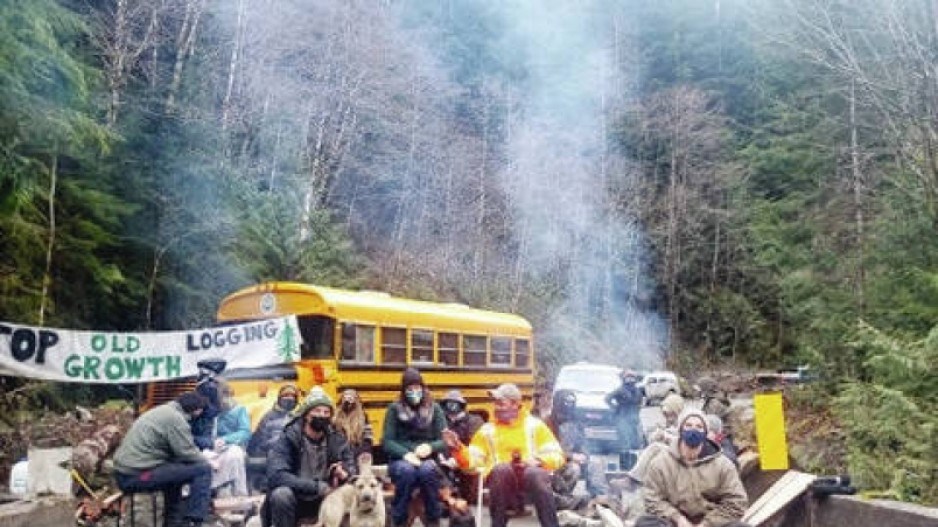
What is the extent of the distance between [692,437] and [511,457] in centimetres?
204

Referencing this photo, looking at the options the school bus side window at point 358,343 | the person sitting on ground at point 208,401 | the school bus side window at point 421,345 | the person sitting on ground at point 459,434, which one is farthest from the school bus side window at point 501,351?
the person sitting on ground at point 208,401

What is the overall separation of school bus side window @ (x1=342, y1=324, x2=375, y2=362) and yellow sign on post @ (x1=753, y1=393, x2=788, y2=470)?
19.9ft

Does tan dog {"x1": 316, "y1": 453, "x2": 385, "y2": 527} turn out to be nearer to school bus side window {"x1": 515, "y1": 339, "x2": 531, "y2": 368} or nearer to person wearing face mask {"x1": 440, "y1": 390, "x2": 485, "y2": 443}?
person wearing face mask {"x1": 440, "y1": 390, "x2": 485, "y2": 443}

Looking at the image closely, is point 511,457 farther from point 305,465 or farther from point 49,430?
point 49,430

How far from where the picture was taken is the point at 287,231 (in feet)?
67.8

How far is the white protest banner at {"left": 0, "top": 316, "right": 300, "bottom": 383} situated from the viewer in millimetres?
9977

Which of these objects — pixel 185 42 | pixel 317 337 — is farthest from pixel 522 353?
pixel 185 42

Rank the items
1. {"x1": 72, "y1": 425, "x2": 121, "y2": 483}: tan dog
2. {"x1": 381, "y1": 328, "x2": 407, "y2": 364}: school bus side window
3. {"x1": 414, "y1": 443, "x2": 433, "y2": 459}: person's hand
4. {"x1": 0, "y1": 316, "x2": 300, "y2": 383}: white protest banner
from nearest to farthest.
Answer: {"x1": 414, "y1": 443, "x2": 433, "y2": 459}: person's hand
{"x1": 72, "y1": 425, "x2": 121, "y2": 483}: tan dog
{"x1": 0, "y1": 316, "x2": 300, "y2": 383}: white protest banner
{"x1": 381, "y1": 328, "x2": 407, "y2": 364}: school bus side window

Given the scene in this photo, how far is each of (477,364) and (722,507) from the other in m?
10.2

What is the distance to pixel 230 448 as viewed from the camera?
9.22 meters

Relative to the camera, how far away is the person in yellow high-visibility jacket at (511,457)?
24.5 feet

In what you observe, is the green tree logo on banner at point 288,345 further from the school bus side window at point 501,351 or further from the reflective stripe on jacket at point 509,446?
the school bus side window at point 501,351

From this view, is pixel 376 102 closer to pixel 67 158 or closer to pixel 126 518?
pixel 67 158

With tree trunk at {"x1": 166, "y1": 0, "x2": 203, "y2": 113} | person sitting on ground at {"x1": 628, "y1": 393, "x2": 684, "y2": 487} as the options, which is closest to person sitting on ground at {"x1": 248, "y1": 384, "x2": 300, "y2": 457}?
person sitting on ground at {"x1": 628, "y1": 393, "x2": 684, "y2": 487}
